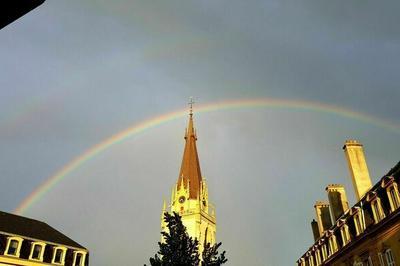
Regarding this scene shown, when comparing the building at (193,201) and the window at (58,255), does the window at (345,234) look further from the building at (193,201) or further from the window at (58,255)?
the building at (193,201)

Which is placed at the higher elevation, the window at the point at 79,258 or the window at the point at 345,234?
the window at the point at 79,258

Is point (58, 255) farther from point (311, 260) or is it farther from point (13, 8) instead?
point (13, 8)

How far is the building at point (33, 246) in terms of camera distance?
40.5 meters

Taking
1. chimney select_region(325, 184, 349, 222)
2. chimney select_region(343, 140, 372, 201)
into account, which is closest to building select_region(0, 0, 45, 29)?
chimney select_region(343, 140, 372, 201)

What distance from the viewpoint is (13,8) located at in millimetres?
4367

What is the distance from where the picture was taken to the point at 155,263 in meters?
21.0

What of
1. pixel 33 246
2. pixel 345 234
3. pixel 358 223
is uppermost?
pixel 33 246

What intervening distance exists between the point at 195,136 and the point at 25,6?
113578 millimetres

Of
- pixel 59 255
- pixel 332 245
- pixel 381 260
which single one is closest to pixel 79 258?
pixel 59 255

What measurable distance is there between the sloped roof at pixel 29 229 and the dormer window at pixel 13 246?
133 cm

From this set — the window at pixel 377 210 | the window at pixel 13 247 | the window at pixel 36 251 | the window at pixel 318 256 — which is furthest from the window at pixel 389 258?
the window at pixel 13 247

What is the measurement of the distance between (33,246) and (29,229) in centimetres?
450

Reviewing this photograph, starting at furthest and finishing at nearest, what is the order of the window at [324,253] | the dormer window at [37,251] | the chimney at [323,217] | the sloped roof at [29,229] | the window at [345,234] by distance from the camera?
the sloped roof at [29,229]
the dormer window at [37,251]
the chimney at [323,217]
the window at [324,253]
the window at [345,234]

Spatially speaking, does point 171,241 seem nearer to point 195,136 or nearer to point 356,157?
point 356,157
